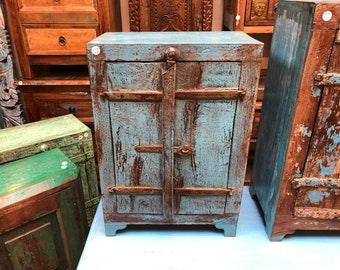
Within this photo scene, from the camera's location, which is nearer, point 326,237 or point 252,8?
point 326,237

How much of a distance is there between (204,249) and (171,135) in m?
0.42

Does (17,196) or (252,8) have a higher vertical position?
(252,8)

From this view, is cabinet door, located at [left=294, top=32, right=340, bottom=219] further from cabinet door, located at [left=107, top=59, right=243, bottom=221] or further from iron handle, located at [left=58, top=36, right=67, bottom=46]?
iron handle, located at [left=58, top=36, right=67, bottom=46]

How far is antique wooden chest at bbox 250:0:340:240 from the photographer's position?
777mm

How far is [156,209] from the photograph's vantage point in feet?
3.30

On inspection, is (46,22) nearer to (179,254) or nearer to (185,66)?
(185,66)

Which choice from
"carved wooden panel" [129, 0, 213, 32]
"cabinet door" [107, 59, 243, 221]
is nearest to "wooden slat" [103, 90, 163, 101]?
"cabinet door" [107, 59, 243, 221]

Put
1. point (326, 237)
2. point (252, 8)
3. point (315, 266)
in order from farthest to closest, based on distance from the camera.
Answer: point (252, 8)
point (326, 237)
point (315, 266)

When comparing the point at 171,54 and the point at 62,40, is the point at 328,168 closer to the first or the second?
the point at 171,54

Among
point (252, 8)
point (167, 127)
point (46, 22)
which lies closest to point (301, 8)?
point (167, 127)

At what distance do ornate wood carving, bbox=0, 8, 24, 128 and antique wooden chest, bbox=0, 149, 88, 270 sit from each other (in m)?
0.58

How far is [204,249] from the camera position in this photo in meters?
0.99

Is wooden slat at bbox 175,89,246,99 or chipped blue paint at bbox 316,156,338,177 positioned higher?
wooden slat at bbox 175,89,246,99

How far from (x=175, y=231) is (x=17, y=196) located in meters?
0.60
